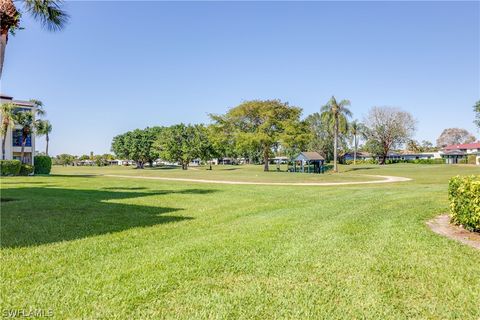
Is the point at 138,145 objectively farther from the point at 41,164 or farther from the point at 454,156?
the point at 454,156

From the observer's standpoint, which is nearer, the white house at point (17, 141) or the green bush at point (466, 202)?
the green bush at point (466, 202)

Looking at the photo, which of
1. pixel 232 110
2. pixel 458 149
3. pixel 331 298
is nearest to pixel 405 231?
pixel 331 298

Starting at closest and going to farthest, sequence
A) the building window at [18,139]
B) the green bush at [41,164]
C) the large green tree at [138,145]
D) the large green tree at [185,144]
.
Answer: the green bush at [41,164], the building window at [18,139], the large green tree at [185,144], the large green tree at [138,145]

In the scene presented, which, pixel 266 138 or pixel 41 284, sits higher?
pixel 266 138

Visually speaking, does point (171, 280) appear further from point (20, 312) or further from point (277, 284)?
point (20, 312)

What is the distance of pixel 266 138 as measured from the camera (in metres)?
46.8

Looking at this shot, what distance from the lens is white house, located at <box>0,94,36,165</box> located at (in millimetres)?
40938

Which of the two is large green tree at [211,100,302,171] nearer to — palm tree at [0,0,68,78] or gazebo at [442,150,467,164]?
palm tree at [0,0,68,78]

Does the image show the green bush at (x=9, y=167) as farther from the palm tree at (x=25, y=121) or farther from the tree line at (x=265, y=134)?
the tree line at (x=265, y=134)

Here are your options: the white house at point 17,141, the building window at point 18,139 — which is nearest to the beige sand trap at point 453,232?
the white house at point 17,141

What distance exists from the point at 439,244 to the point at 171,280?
16.7 feet

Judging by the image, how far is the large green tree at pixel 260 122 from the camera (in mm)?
47125

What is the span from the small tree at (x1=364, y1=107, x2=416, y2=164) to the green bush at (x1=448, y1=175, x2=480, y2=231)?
254 ft

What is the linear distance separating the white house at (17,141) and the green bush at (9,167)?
316 inches
